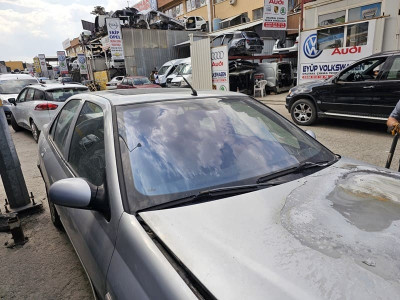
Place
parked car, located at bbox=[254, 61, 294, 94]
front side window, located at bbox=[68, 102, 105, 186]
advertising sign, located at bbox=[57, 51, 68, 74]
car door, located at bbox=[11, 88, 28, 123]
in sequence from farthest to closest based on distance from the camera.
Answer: advertising sign, located at bbox=[57, 51, 68, 74] < parked car, located at bbox=[254, 61, 294, 94] < car door, located at bbox=[11, 88, 28, 123] < front side window, located at bbox=[68, 102, 105, 186]

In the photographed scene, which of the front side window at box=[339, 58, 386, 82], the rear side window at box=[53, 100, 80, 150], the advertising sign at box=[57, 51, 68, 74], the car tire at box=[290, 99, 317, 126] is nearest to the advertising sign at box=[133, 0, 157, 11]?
the advertising sign at box=[57, 51, 68, 74]

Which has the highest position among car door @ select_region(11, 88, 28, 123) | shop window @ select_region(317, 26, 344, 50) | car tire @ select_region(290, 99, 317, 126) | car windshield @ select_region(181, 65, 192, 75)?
shop window @ select_region(317, 26, 344, 50)

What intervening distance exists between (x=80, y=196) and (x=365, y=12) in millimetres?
11601

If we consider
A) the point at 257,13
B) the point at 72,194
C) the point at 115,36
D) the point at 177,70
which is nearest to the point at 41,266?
the point at 72,194

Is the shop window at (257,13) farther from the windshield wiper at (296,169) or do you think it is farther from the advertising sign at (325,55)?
the windshield wiper at (296,169)

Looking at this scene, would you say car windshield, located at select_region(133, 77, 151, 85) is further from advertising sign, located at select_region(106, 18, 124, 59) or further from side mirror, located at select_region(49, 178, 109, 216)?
side mirror, located at select_region(49, 178, 109, 216)

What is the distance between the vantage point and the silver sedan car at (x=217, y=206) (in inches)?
41.3

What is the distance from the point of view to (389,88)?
19.3ft

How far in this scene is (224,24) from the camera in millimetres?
25234

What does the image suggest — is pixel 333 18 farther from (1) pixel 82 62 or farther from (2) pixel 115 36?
(1) pixel 82 62

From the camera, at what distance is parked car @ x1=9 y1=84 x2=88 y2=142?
6.88m

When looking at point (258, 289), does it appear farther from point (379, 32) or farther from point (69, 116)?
point (379, 32)

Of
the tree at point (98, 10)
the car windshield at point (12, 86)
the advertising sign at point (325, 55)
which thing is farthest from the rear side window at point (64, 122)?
the tree at point (98, 10)

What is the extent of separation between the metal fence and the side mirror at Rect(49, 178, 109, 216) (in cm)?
2208
